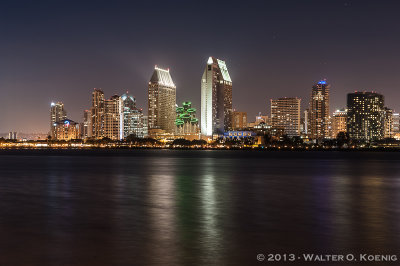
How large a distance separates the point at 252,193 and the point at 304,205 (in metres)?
9.20

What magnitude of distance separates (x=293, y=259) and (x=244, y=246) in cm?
263

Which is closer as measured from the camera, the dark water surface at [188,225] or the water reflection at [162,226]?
the water reflection at [162,226]

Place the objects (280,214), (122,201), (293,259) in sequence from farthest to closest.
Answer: (122,201) → (280,214) → (293,259)

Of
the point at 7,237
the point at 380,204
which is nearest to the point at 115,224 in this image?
the point at 7,237

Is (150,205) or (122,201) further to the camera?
(122,201)

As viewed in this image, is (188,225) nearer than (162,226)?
No

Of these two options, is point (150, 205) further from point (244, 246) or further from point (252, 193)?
point (244, 246)

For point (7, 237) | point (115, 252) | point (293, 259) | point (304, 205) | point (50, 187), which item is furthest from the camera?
point (50, 187)

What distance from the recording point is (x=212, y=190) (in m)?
41.4

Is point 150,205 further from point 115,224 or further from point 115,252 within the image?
point 115,252

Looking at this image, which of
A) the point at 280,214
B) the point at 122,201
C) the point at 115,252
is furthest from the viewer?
the point at 122,201

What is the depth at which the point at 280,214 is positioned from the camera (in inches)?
1065

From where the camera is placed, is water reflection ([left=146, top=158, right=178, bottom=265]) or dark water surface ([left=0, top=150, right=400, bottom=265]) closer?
water reflection ([left=146, top=158, right=178, bottom=265])

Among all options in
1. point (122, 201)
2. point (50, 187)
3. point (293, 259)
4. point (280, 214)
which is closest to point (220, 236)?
Result: point (293, 259)
